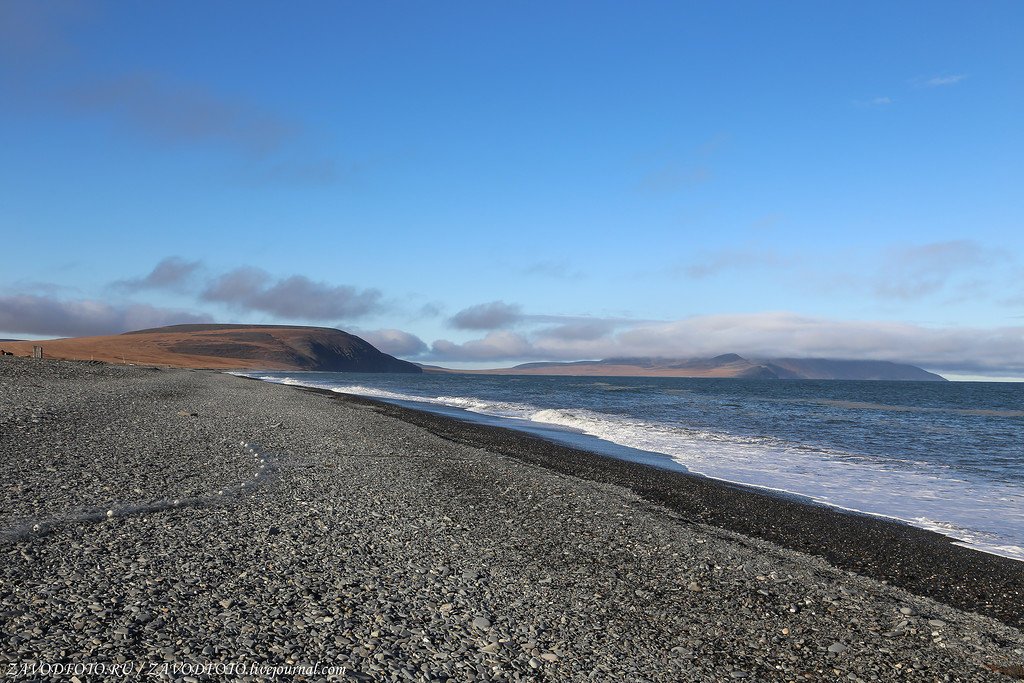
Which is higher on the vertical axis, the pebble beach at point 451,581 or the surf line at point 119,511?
the surf line at point 119,511

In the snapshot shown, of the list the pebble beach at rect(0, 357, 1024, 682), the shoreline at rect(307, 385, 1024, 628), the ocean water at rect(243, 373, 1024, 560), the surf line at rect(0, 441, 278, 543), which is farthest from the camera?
the ocean water at rect(243, 373, 1024, 560)

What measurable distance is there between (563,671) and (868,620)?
3855mm

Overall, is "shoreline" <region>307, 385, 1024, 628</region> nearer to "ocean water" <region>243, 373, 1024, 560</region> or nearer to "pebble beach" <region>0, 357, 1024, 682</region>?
"pebble beach" <region>0, 357, 1024, 682</region>

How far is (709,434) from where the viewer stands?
3148cm

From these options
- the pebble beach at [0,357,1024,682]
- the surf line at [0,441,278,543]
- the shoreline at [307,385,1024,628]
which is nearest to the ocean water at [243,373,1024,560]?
the shoreline at [307,385,1024,628]

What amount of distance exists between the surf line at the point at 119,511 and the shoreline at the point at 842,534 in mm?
8069

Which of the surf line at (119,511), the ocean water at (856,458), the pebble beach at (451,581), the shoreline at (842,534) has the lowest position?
the ocean water at (856,458)

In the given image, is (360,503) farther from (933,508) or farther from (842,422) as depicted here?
(842,422)

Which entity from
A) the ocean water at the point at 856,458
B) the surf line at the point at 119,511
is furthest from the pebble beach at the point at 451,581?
the ocean water at the point at 856,458

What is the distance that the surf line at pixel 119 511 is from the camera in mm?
8091

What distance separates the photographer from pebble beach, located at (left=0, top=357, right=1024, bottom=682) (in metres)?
5.45

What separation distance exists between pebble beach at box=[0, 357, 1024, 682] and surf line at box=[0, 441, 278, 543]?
51 mm

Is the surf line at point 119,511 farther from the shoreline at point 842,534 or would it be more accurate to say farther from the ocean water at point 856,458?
the ocean water at point 856,458

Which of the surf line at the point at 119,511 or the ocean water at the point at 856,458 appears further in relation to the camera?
the ocean water at the point at 856,458
